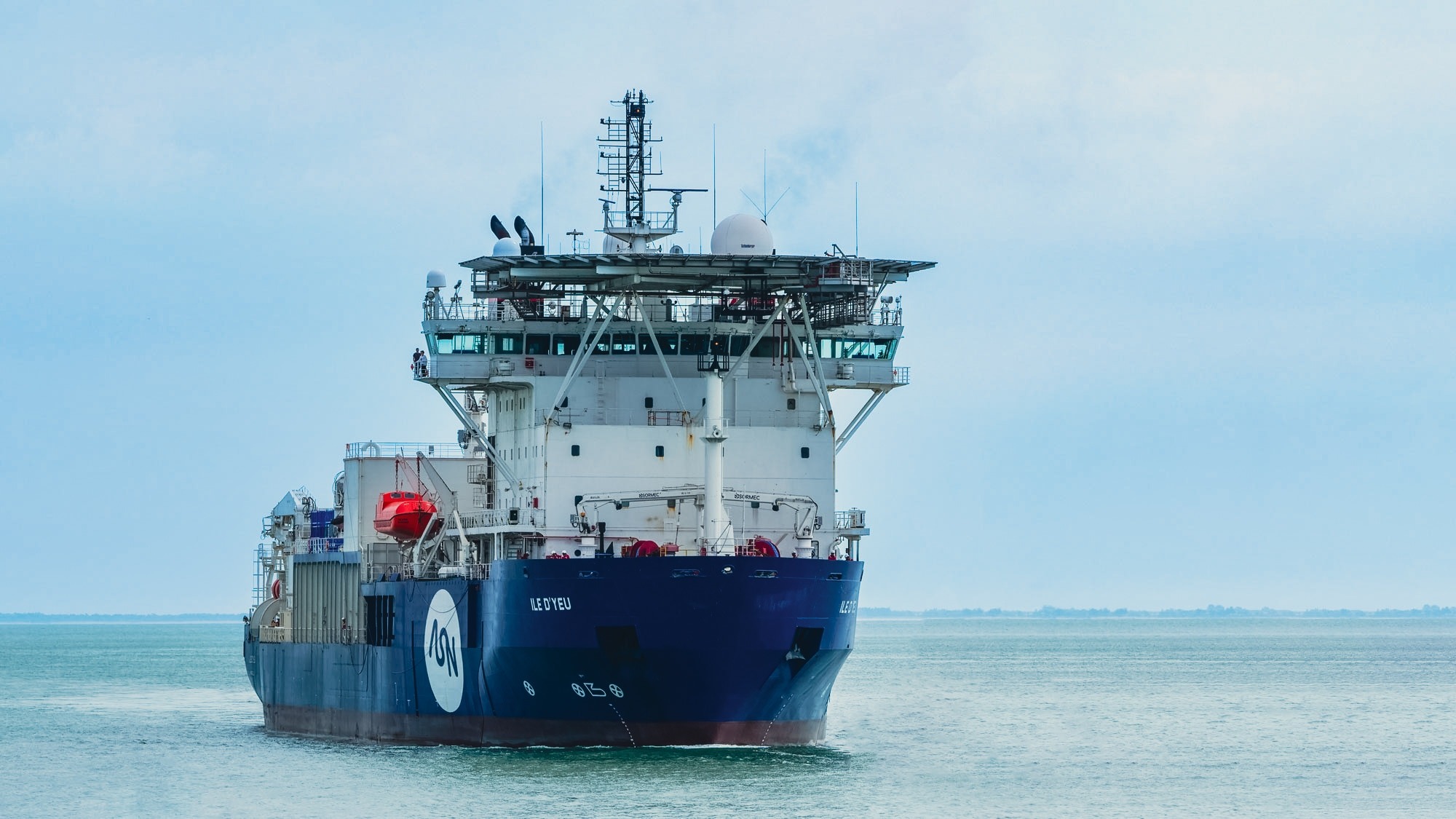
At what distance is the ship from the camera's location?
143ft

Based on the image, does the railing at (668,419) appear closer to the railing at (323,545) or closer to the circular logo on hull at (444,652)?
the circular logo on hull at (444,652)

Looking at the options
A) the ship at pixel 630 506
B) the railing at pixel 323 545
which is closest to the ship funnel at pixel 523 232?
the ship at pixel 630 506

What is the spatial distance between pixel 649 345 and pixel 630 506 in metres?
4.68

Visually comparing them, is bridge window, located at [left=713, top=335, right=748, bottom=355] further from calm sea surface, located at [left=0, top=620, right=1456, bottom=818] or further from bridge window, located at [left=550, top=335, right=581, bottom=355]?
calm sea surface, located at [left=0, top=620, right=1456, bottom=818]

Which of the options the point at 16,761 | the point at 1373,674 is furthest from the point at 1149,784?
the point at 1373,674

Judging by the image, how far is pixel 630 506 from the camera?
4688 cm

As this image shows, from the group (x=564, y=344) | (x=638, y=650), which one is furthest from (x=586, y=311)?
(x=638, y=650)

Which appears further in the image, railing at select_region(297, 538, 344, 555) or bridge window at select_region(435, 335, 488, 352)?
railing at select_region(297, 538, 344, 555)

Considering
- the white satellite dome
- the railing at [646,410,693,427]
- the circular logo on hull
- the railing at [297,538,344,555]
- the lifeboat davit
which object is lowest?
the circular logo on hull

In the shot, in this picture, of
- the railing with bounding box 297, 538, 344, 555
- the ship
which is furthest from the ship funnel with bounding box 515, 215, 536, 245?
the railing with bounding box 297, 538, 344, 555

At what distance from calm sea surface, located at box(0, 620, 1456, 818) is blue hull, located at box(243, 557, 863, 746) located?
0.67 meters

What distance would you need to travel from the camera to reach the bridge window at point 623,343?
49500 millimetres

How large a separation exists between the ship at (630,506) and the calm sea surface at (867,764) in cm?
133

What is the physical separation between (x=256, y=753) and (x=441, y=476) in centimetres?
821
